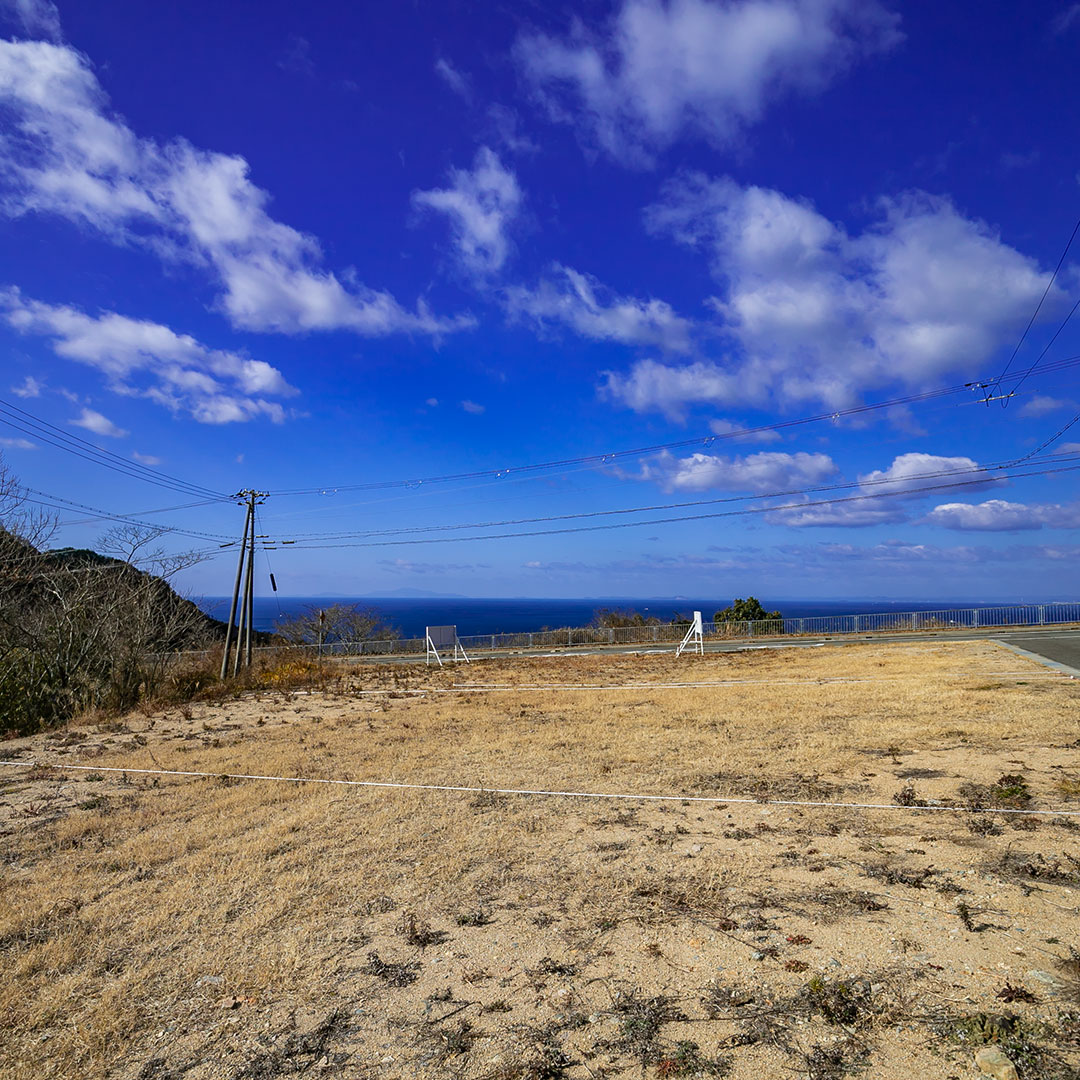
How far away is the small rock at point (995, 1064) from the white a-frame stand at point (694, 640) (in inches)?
1003

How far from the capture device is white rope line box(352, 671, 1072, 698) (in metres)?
15.6

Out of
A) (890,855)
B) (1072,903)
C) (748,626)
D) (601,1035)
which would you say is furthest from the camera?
(748,626)

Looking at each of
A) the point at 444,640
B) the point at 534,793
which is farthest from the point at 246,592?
the point at 534,793

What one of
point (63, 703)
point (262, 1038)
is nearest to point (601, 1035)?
point (262, 1038)

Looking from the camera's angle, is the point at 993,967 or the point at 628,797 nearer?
the point at 993,967

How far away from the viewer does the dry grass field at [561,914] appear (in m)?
3.14

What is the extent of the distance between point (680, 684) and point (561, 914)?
14.7m

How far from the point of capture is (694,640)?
3281 centimetres

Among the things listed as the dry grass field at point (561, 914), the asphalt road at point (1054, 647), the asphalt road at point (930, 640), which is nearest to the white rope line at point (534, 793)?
the dry grass field at point (561, 914)

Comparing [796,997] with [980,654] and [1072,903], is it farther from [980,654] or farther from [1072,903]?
[980,654]

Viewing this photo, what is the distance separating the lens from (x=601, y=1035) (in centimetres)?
319

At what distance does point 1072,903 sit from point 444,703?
13.7m

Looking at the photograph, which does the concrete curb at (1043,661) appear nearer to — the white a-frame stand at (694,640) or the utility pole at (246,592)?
the white a-frame stand at (694,640)

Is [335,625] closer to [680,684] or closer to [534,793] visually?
[680,684]
